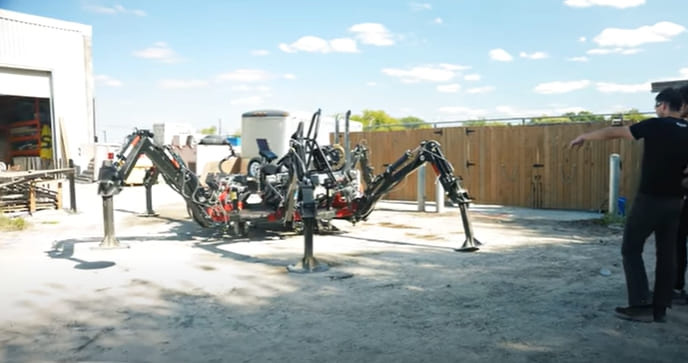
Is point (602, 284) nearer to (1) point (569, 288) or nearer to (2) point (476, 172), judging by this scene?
(1) point (569, 288)

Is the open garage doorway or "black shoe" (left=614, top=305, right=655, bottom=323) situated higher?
the open garage doorway

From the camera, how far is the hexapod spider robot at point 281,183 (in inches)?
360

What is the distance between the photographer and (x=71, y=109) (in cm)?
2262

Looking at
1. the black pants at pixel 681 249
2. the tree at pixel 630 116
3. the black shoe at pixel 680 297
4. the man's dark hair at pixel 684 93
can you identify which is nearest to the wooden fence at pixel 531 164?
the tree at pixel 630 116

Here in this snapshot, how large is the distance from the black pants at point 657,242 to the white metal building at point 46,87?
54.8 ft

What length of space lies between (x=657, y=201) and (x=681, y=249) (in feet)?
3.90

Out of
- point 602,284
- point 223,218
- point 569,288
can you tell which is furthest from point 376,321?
point 223,218

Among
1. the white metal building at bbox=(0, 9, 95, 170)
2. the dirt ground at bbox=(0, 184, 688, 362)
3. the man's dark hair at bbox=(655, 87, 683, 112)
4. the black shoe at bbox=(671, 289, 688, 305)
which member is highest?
the white metal building at bbox=(0, 9, 95, 170)

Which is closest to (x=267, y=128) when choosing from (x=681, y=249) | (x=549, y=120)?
(x=549, y=120)

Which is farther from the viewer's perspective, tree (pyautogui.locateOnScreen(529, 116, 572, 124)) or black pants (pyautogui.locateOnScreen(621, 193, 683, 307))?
tree (pyautogui.locateOnScreen(529, 116, 572, 124))

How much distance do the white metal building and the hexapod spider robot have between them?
924cm

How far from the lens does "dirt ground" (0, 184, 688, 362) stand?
452cm

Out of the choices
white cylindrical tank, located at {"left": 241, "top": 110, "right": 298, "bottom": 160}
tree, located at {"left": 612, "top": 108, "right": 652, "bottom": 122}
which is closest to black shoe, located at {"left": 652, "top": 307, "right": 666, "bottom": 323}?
tree, located at {"left": 612, "top": 108, "right": 652, "bottom": 122}

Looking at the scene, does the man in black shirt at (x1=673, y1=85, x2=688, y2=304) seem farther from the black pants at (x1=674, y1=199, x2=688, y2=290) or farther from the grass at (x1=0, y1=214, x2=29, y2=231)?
the grass at (x1=0, y1=214, x2=29, y2=231)
